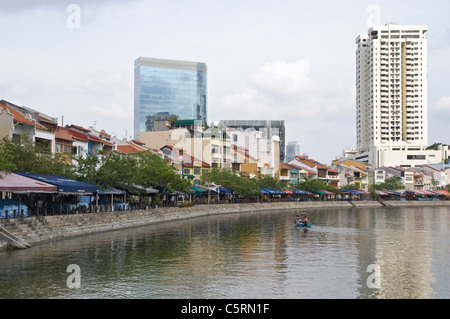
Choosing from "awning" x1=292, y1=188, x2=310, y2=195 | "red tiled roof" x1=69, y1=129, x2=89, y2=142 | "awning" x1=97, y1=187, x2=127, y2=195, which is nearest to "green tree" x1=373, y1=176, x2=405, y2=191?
"awning" x1=292, y1=188, x2=310, y2=195

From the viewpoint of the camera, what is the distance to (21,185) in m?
36.5

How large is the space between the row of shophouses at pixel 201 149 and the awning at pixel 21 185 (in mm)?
9749

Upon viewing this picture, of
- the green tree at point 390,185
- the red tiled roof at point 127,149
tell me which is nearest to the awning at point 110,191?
the red tiled roof at point 127,149

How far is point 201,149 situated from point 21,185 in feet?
231

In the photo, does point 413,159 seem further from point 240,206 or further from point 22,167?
point 22,167

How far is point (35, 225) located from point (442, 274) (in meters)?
26.9

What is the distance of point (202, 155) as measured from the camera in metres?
106

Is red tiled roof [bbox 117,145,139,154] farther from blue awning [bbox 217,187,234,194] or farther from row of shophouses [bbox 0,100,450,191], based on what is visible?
blue awning [bbox 217,187,234,194]

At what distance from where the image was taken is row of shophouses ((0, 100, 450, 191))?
5572 cm

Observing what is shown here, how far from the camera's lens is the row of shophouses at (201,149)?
55716 mm

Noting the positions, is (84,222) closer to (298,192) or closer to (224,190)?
(224,190)

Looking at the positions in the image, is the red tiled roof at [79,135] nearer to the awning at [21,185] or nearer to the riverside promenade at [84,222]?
the riverside promenade at [84,222]

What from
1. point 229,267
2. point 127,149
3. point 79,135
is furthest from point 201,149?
point 229,267

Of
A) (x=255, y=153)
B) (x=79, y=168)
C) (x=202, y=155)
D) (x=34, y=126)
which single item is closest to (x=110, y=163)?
(x=79, y=168)
